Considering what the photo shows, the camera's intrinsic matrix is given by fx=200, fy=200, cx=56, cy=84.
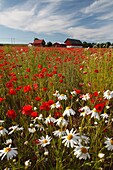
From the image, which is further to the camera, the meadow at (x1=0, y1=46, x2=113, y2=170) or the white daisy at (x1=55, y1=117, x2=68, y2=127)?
the meadow at (x1=0, y1=46, x2=113, y2=170)

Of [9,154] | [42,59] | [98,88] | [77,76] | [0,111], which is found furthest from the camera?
[42,59]

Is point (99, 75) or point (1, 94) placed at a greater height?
point (99, 75)

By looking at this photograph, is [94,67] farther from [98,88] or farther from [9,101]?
[9,101]

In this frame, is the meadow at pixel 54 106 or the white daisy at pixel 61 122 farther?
the meadow at pixel 54 106

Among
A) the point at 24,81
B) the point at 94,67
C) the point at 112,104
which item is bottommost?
the point at 112,104

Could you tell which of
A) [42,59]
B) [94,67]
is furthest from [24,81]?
[94,67]

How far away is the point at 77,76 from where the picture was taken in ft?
12.6

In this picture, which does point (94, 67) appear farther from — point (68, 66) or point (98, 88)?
point (68, 66)

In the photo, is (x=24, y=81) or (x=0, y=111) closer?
(x=0, y=111)

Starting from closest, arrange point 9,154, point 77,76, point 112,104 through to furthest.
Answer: point 9,154 < point 112,104 < point 77,76

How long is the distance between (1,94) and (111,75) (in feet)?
5.32

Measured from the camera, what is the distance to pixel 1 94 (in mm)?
2736

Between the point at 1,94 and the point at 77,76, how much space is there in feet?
5.36

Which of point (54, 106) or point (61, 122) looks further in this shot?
point (54, 106)
